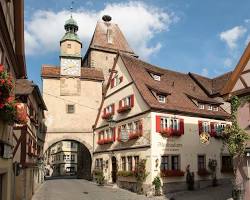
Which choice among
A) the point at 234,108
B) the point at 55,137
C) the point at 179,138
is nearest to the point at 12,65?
the point at 234,108

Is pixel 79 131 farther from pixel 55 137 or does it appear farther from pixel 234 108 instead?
pixel 234 108

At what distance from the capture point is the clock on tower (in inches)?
1505

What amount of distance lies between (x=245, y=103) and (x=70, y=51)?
94.1ft

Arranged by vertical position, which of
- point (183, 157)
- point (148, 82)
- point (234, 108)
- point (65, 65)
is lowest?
point (183, 157)

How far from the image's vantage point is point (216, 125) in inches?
1106

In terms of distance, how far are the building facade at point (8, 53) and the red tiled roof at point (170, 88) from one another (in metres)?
12.4

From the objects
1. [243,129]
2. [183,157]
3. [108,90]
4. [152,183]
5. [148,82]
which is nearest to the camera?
[243,129]

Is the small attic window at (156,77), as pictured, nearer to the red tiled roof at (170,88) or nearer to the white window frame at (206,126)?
the red tiled roof at (170,88)

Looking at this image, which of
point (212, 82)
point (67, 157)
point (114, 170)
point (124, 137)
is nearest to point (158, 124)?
point (124, 137)

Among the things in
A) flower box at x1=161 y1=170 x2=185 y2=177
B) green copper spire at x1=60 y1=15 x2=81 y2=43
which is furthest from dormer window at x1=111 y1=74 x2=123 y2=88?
green copper spire at x1=60 y1=15 x2=81 y2=43

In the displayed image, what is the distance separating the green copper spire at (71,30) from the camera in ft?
134

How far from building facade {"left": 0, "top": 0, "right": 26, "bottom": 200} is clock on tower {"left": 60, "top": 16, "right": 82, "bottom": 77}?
23.5 metres

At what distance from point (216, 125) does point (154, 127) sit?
6.94 m

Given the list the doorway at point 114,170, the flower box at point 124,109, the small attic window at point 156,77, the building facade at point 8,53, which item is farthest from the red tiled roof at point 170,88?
the building facade at point 8,53
